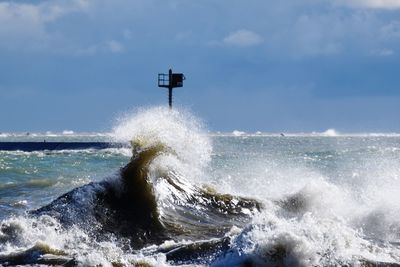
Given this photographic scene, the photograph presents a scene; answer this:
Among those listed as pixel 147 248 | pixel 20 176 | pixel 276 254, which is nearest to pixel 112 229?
pixel 147 248

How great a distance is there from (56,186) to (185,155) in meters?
5.18

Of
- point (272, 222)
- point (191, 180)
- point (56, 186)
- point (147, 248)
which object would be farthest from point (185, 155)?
point (272, 222)

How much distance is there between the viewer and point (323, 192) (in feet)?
47.5

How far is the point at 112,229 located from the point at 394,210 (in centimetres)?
543

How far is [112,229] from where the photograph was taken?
34.2 feet

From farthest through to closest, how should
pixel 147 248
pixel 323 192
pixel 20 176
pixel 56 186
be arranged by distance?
pixel 20 176, pixel 56 186, pixel 323 192, pixel 147 248

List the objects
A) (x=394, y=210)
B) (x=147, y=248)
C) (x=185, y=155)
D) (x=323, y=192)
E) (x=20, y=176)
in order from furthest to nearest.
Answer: (x=20, y=176) → (x=185, y=155) → (x=323, y=192) → (x=394, y=210) → (x=147, y=248)

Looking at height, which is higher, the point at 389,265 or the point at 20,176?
the point at 389,265

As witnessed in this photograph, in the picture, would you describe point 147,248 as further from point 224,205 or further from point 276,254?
point 224,205

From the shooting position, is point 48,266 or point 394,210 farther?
point 394,210

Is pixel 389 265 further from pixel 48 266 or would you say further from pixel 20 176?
pixel 20 176

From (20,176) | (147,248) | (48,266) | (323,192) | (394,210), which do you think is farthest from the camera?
(20,176)

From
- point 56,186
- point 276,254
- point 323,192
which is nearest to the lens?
point 276,254

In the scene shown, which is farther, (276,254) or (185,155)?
(185,155)
